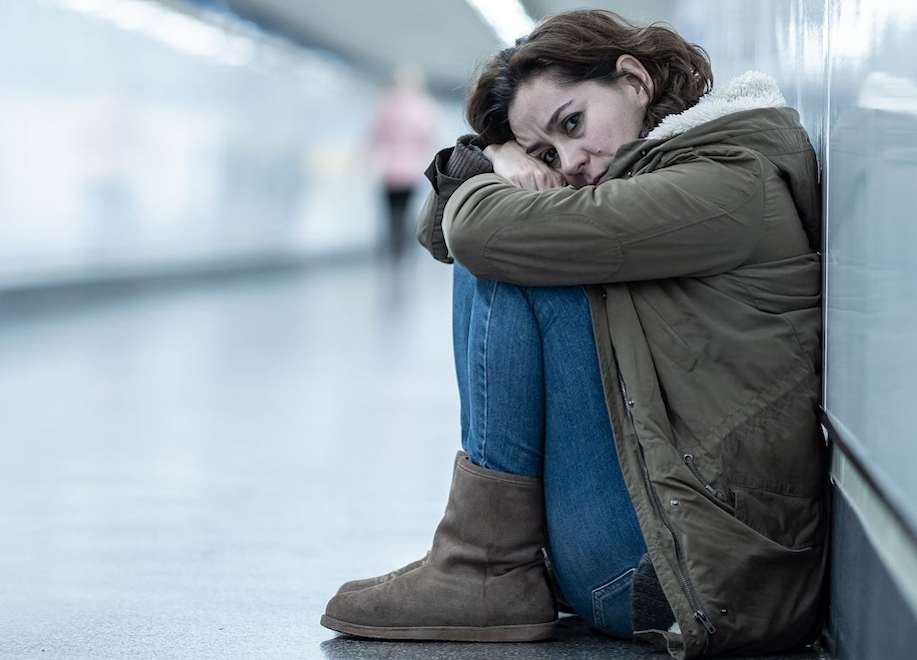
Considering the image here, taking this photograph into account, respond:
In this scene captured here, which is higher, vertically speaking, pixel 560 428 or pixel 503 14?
pixel 503 14

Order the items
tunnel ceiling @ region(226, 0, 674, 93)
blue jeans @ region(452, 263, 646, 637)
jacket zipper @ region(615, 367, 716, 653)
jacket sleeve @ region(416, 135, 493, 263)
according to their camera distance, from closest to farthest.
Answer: jacket zipper @ region(615, 367, 716, 653) < blue jeans @ region(452, 263, 646, 637) < jacket sleeve @ region(416, 135, 493, 263) < tunnel ceiling @ region(226, 0, 674, 93)

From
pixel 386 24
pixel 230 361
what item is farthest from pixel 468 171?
pixel 386 24

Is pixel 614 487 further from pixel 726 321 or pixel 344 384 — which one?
pixel 344 384

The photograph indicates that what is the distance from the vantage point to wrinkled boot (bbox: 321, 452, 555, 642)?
191 cm

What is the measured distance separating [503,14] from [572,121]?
52.2ft

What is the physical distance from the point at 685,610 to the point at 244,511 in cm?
147

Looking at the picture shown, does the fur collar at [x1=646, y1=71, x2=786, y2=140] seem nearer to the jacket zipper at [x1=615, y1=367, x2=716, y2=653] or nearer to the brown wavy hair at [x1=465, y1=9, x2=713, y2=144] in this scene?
the brown wavy hair at [x1=465, y1=9, x2=713, y2=144]

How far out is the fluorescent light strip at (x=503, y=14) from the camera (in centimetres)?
1611

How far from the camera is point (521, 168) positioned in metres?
2.10

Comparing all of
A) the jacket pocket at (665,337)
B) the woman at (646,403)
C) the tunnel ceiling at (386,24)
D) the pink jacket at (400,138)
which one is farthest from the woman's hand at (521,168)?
the pink jacket at (400,138)

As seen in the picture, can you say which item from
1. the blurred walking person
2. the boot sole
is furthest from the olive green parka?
the blurred walking person

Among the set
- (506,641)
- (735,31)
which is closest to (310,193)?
(735,31)

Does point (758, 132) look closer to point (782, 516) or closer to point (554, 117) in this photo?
point (554, 117)

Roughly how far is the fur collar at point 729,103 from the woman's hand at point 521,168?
0.23m
